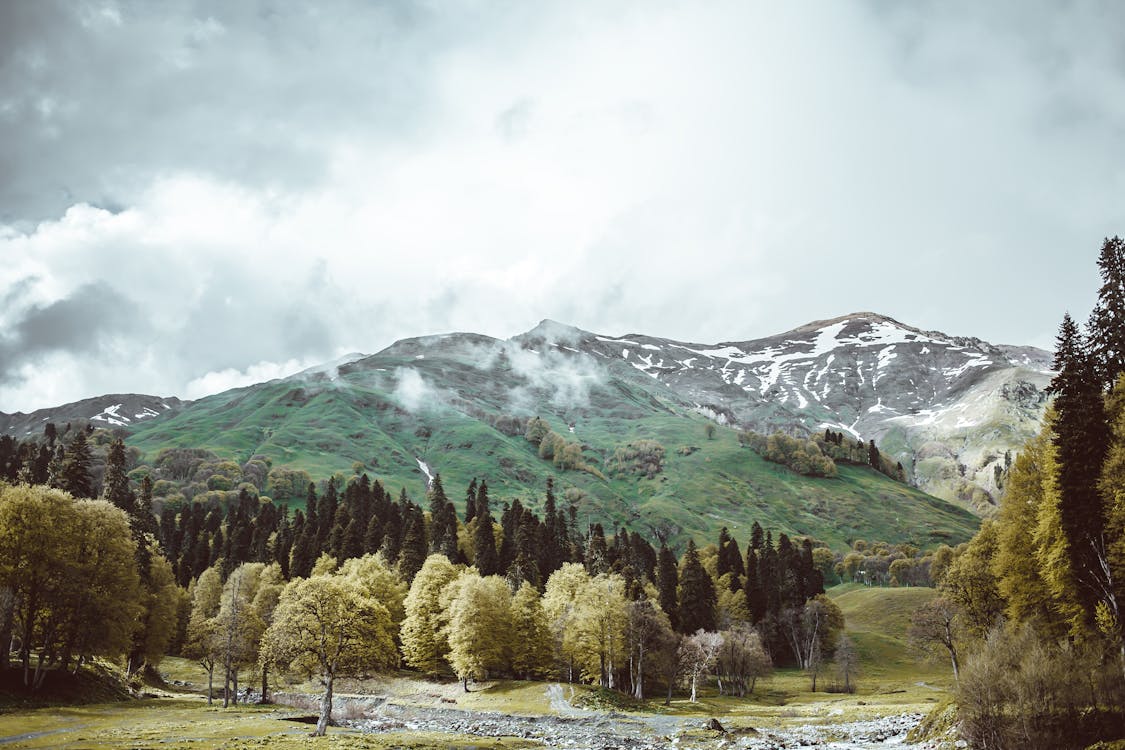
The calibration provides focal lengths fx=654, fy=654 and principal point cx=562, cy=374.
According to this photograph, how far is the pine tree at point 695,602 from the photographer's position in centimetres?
13125

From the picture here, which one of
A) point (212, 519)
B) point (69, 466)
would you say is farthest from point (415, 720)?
point (212, 519)

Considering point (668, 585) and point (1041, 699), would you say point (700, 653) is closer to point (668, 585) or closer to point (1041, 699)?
point (668, 585)

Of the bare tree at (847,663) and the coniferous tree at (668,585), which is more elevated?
the coniferous tree at (668,585)

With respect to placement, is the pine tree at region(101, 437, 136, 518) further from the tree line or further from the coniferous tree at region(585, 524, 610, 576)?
the tree line

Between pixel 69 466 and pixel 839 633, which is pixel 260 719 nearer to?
pixel 69 466

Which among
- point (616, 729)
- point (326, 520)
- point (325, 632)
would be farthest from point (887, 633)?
point (325, 632)

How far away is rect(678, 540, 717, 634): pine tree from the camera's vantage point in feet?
431

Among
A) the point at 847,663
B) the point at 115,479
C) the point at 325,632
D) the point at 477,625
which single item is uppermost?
the point at 115,479

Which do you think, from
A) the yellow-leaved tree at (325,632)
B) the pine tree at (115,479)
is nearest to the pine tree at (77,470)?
the pine tree at (115,479)

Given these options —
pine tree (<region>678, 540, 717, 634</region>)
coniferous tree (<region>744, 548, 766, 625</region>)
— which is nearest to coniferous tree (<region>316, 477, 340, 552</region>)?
pine tree (<region>678, 540, 717, 634</region>)

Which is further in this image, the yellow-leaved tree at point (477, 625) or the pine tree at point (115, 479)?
the pine tree at point (115, 479)

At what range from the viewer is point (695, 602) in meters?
134

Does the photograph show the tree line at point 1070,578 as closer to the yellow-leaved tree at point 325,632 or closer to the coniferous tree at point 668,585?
the yellow-leaved tree at point 325,632

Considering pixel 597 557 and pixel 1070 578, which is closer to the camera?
pixel 1070 578
